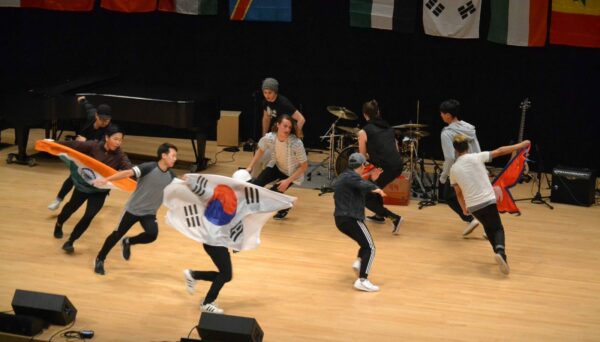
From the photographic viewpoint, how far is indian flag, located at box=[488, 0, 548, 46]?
13328mm

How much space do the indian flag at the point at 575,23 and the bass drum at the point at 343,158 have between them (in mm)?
3261

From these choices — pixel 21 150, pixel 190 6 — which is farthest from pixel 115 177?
pixel 190 6

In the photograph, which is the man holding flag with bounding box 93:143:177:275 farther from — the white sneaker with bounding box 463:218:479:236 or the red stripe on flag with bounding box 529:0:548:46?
the red stripe on flag with bounding box 529:0:548:46

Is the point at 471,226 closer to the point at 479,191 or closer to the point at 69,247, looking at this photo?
the point at 479,191

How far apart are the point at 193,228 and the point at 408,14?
6418mm

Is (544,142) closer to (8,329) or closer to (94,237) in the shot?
(94,237)

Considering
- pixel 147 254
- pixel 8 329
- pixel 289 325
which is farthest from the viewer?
pixel 147 254

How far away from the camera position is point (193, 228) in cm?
877

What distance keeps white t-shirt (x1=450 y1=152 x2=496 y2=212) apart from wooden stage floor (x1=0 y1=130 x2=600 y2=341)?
0.79m

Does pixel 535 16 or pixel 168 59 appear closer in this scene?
pixel 535 16

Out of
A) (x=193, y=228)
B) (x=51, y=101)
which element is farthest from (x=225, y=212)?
(x=51, y=101)

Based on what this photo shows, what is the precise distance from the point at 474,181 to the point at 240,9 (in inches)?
239

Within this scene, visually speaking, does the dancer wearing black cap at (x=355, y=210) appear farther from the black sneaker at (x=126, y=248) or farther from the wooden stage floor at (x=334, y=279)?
the black sneaker at (x=126, y=248)

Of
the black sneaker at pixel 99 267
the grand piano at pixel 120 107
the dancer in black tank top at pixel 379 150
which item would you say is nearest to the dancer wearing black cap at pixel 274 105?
the dancer in black tank top at pixel 379 150
